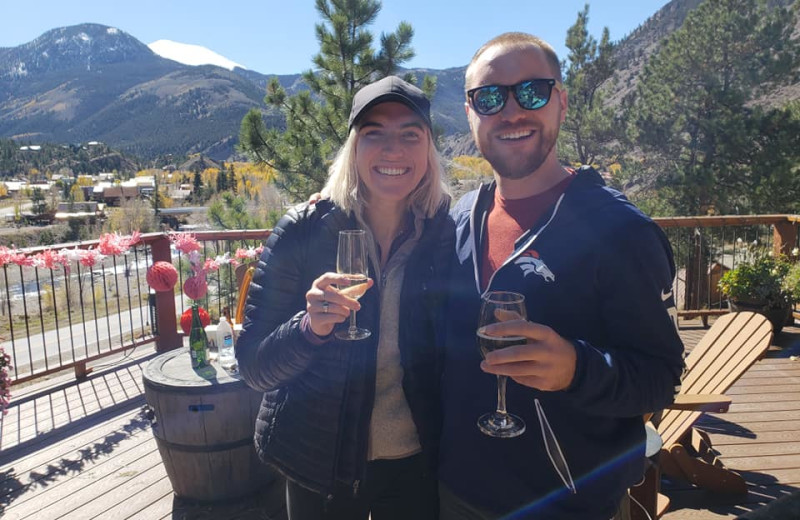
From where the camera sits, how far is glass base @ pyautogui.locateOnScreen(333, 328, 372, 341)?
1326 millimetres

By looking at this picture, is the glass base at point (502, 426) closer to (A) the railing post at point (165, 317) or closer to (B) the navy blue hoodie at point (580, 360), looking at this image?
(B) the navy blue hoodie at point (580, 360)

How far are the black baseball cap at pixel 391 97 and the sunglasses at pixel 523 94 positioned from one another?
215 millimetres

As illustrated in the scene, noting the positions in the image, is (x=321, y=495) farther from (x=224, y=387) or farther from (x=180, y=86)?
(x=180, y=86)

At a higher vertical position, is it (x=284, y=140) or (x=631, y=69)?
(x=631, y=69)

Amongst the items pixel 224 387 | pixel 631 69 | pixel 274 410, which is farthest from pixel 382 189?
pixel 631 69

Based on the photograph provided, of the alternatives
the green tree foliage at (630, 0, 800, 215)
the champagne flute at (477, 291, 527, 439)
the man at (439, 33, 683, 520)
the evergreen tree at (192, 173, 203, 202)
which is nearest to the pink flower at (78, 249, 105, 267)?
the man at (439, 33, 683, 520)

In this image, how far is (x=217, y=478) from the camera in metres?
2.58

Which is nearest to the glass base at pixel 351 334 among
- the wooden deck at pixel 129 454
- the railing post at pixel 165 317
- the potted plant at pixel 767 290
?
the wooden deck at pixel 129 454

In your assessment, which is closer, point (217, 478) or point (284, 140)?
point (217, 478)

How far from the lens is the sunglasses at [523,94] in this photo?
1.37 meters

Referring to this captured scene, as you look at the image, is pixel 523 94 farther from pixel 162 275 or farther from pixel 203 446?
pixel 162 275

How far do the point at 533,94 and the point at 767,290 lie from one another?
5.48 m

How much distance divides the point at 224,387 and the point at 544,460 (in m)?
1.71

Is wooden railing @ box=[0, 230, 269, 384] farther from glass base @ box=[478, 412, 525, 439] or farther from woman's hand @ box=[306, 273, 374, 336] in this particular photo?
glass base @ box=[478, 412, 525, 439]
